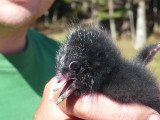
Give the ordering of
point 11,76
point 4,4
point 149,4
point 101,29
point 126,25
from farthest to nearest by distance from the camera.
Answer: point 126,25 < point 149,4 < point 11,76 < point 4,4 < point 101,29

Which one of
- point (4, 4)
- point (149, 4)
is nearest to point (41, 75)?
point (4, 4)

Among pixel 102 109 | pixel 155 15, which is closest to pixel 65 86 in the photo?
pixel 102 109

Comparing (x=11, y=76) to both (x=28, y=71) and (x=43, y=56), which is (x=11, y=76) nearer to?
(x=28, y=71)

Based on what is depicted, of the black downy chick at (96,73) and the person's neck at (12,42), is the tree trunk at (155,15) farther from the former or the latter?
the black downy chick at (96,73)

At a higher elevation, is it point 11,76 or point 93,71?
point 93,71

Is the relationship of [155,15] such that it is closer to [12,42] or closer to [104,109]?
[12,42]
